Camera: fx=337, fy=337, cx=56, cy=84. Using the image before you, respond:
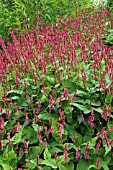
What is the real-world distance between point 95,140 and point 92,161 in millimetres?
203

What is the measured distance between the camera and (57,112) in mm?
2914

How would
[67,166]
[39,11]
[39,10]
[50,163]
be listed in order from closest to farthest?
[50,163] → [67,166] → [39,11] → [39,10]

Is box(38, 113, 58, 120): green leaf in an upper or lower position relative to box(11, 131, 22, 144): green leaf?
upper

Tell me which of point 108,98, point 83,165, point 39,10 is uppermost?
point 39,10

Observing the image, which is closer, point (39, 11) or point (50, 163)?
point (50, 163)

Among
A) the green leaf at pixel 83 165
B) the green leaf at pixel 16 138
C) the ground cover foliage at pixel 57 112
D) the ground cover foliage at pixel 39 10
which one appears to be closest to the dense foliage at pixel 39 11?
the ground cover foliage at pixel 39 10

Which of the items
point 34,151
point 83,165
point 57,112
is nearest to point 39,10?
point 57,112

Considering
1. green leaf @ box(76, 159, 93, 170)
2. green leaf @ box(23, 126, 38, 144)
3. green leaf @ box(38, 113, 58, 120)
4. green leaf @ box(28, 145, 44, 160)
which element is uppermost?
green leaf @ box(38, 113, 58, 120)

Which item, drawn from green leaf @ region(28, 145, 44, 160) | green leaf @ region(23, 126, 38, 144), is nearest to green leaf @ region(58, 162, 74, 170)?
green leaf @ region(28, 145, 44, 160)

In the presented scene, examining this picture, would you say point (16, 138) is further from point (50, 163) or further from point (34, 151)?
point (50, 163)

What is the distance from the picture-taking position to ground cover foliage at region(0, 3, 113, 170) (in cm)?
263

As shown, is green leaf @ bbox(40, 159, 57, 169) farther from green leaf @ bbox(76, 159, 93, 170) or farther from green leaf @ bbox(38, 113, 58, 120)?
green leaf @ bbox(38, 113, 58, 120)

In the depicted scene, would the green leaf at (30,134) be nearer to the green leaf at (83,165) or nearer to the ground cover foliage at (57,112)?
the ground cover foliage at (57,112)

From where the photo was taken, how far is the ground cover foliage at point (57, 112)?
2635mm
